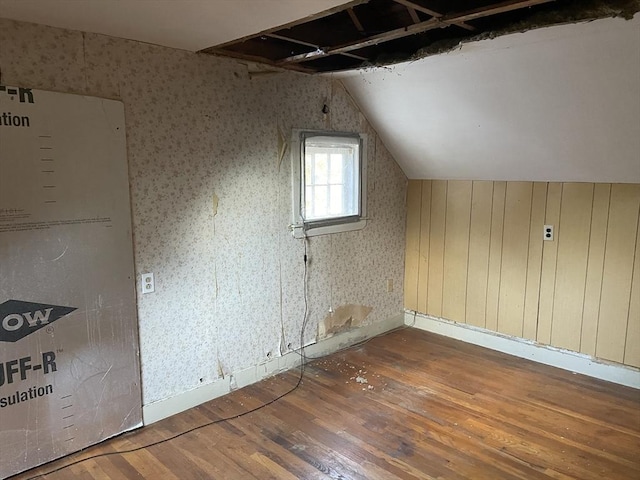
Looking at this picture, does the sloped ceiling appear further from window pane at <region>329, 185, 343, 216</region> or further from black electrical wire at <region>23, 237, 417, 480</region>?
black electrical wire at <region>23, 237, 417, 480</region>

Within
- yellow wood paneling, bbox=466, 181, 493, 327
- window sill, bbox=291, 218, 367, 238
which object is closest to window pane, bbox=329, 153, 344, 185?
window sill, bbox=291, 218, 367, 238

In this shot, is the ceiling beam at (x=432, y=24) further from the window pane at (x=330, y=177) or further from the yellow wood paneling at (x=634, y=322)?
the yellow wood paneling at (x=634, y=322)

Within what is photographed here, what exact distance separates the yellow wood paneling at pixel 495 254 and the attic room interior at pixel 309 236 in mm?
19

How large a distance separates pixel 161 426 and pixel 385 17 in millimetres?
2703

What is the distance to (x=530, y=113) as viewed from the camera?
9.88 ft

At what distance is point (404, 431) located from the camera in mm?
2719

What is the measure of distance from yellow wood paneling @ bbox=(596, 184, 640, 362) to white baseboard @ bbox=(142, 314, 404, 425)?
70.8 inches

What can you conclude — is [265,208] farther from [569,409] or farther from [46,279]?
[569,409]

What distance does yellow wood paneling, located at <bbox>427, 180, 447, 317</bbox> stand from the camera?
13.9 feet

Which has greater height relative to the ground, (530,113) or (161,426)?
(530,113)

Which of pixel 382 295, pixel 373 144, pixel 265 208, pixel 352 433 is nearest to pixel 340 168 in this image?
pixel 373 144

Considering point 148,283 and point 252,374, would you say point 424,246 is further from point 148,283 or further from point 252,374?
point 148,283

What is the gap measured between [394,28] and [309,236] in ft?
5.35

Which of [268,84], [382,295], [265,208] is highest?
[268,84]
